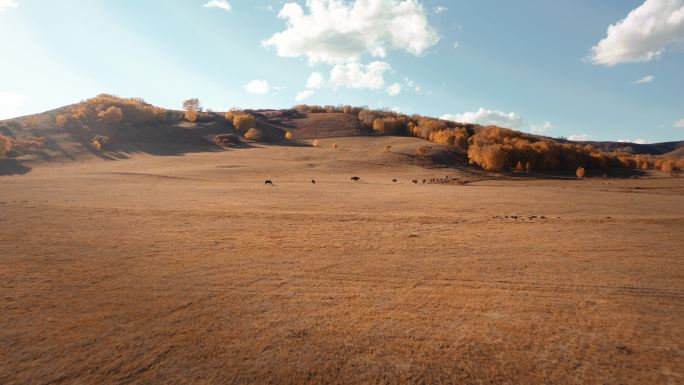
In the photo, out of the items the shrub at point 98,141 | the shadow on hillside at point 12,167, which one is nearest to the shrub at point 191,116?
the shrub at point 98,141

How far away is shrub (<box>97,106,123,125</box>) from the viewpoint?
81688mm

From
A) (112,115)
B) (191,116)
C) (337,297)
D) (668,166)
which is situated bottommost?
(337,297)

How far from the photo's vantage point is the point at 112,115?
3248 inches

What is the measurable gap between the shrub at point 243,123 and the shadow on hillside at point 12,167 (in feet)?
145

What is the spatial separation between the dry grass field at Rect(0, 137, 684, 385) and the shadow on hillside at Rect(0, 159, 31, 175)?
37997 mm

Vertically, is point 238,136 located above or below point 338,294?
above

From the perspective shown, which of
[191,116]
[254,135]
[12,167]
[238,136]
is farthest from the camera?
[191,116]

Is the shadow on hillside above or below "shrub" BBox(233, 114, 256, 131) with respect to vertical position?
below

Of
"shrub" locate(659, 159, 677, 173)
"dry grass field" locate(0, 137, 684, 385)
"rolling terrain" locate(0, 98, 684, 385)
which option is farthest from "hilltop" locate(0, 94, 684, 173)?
"dry grass field" locate(0, 137, 684, 385)

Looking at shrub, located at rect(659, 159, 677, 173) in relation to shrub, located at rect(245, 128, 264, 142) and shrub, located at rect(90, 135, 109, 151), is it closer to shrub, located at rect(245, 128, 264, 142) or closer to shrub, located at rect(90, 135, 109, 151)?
shrub, located at rect(245, 128, 264, 142)

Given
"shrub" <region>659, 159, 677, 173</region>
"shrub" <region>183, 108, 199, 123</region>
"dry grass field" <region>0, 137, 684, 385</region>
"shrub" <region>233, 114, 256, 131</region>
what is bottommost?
"dry grass field" <region>0, 137, 684, 385</region>

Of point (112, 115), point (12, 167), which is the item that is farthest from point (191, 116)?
point (12, 167)

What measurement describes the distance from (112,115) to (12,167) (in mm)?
37179

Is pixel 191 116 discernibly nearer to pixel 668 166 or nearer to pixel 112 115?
pixel 112 115
